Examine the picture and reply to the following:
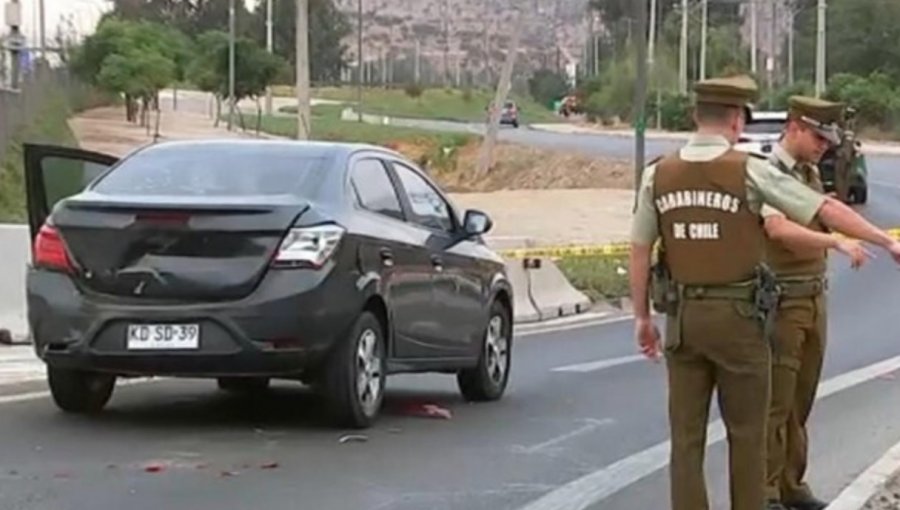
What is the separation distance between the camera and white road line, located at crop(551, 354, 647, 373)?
15.4 m

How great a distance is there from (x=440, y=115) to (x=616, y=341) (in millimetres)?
98105

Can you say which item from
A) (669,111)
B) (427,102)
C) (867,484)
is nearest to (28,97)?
(867,484)

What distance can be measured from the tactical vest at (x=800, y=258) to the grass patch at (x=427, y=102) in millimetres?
100006

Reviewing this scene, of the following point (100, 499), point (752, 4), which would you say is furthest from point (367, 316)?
point (752, 4)

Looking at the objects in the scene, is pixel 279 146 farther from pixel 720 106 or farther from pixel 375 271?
pixel 720 106

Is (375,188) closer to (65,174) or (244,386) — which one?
(244,386)

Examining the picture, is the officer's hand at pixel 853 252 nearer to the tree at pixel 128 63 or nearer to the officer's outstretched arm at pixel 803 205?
the officer's outstretched arm at pixel 803 205

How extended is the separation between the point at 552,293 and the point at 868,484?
12691 millimetres

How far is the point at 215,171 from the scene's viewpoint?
11.3m

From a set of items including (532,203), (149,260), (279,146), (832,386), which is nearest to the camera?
(149,260)

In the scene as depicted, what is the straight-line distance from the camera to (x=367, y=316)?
1109cm

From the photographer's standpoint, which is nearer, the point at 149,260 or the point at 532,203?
the point at 149,260

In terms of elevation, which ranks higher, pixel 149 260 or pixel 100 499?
pixel 149 260

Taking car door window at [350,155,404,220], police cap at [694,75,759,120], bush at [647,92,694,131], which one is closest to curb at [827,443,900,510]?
police cap at [694,75,759,120]
